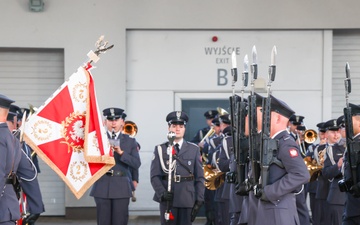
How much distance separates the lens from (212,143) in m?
14.8

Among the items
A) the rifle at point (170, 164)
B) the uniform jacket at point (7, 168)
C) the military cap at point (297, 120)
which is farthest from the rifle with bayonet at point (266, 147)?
the military cap at point (297, 120)

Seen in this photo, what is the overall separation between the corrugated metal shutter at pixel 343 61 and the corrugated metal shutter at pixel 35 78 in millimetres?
5130

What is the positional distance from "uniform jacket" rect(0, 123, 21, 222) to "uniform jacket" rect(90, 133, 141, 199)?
3236mm

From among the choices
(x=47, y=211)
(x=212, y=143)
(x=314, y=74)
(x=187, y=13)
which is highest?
(x=187, y=13)

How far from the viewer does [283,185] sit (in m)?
8.33

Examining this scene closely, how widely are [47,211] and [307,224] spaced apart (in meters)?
6.51

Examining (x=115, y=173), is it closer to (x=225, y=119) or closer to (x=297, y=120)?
(x=225, y=119)

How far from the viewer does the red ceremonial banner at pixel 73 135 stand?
10.5 m

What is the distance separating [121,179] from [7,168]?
3747mm

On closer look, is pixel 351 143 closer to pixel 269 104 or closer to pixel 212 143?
pixel 269 104

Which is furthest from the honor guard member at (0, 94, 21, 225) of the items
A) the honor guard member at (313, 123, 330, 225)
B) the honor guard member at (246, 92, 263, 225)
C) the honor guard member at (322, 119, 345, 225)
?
the honor guard member at (313, 123, 330, 225)

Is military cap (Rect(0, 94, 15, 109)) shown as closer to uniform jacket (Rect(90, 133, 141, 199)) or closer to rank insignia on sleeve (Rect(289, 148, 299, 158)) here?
rank insignia on sleeve (Rect(289, 148, 299, 158))

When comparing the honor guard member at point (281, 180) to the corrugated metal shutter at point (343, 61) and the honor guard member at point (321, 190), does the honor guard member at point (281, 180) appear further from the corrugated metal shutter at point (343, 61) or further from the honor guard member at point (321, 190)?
the corrugated metal shutter at point (343, 61)

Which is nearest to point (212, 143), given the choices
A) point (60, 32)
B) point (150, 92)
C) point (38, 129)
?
point (150, 92)
